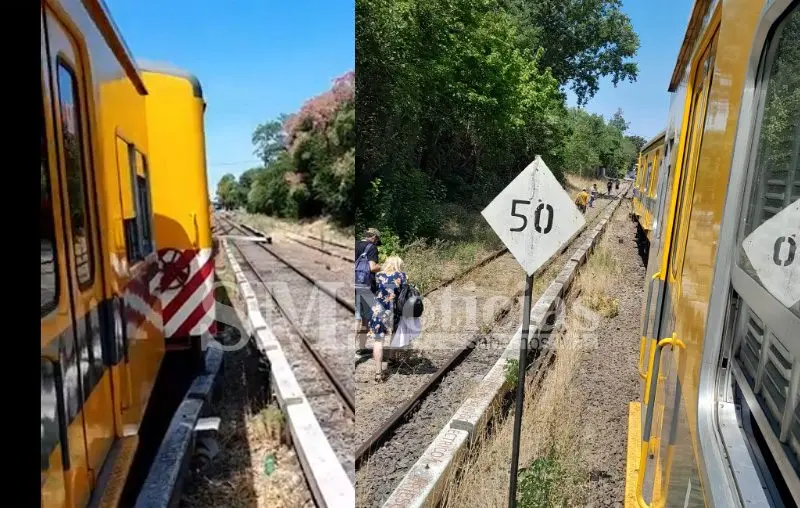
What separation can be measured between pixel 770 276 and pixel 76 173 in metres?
2.57

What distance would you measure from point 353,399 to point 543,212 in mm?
2904

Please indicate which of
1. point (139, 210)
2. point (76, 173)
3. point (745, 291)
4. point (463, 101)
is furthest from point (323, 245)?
point (745, 291)

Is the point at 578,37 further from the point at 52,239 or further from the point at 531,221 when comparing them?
the point at 52,239

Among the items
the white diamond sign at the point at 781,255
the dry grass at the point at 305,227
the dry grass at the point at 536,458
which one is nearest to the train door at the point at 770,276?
the white diamond sign at the point at 781,255

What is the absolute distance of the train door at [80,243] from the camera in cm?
217

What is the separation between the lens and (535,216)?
3.59 meters

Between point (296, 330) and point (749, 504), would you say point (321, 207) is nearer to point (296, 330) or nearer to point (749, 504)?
point (296, 330)

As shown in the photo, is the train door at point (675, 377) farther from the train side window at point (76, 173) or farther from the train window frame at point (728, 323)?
the train side window at point (76, 173)

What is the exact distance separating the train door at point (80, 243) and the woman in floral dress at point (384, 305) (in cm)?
340

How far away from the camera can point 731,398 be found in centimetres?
146

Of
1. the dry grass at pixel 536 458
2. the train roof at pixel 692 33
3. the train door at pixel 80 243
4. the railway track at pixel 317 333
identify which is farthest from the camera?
the railway track at pixel 317 333

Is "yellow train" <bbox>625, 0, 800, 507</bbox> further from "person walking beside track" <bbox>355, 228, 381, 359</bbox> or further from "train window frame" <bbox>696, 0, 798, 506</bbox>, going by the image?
"person walking beside track" <bbox>355, 228, 381, 359</bbox>

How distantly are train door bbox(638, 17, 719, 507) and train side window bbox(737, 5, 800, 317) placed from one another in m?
0.55
